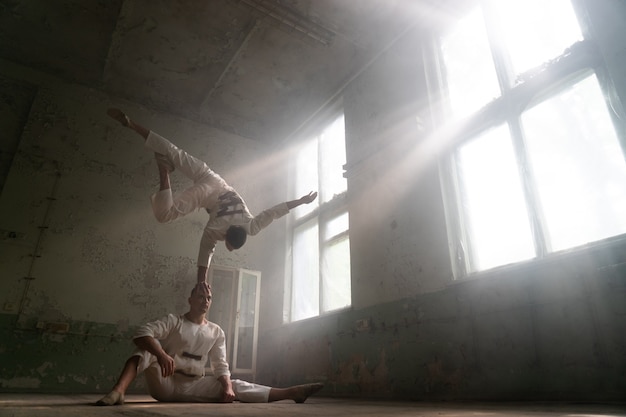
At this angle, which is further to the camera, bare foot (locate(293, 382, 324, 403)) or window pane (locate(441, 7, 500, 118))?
window pane (locate(441, 7, 500, 118))

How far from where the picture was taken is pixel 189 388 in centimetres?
282

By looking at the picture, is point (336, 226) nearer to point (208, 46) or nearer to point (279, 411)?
point (208, 46)

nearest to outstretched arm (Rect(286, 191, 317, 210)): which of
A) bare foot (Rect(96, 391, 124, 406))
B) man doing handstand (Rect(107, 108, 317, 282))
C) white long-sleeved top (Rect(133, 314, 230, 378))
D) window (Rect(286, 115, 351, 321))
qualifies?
man doing handstand (Rect(107, 108, 317, 282))

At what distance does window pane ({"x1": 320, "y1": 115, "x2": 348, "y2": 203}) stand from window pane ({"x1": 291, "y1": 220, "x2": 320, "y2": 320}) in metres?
0.56

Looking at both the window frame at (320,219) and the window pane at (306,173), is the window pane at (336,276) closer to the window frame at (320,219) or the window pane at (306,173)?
the window frame at (320,219)

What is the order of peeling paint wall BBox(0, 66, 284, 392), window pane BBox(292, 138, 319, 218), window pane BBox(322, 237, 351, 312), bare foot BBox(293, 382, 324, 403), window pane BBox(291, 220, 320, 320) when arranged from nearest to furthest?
bare foot BBox(293, 382, 324, 403)
peeling paint wall BBox(0, 66, 284, 392)
window pane BBox(322, 237, 351, 312)
window pane BBox(291, 220, 320, 320)
window pane BBox(292, 138, 319, 218)

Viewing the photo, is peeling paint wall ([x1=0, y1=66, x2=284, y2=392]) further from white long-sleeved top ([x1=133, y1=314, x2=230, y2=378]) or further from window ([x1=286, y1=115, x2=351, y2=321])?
white long-sleeved top ([x1=133, y1=314, x2=230, y2=378])

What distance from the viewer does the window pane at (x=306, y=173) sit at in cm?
615

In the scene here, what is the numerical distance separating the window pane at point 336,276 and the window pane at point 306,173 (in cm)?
89

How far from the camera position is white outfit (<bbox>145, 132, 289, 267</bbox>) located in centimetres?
342

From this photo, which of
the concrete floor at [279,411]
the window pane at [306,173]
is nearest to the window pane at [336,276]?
the window pane at [306,173]

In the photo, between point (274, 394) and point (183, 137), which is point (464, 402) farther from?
point (183, 137)

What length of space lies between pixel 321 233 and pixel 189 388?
3053 mm

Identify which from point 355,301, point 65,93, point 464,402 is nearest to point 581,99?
point 464,402
